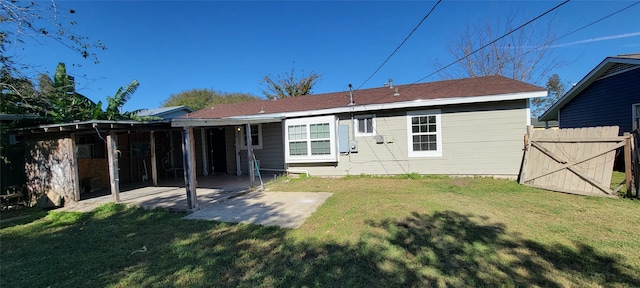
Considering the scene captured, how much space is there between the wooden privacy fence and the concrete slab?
5461 mm

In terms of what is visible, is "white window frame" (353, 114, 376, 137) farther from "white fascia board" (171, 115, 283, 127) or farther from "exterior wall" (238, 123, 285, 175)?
"white fascia board" (171, 115, 283, 127)

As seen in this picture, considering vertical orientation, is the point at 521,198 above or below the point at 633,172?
below

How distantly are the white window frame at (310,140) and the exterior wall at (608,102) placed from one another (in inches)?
407

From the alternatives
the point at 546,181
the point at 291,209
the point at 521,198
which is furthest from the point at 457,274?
the point at 546,181

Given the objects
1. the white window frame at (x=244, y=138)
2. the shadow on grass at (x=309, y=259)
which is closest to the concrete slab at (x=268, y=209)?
the shadow on grass at (x=309, y=259)

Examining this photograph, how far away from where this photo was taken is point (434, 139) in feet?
30.3

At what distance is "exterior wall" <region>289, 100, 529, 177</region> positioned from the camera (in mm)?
8438

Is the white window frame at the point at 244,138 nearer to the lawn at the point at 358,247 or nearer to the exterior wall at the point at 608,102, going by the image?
the lawn at the point at 358,247

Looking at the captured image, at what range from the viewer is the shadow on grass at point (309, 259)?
2.96 meters

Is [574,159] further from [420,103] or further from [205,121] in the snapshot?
[205,121]

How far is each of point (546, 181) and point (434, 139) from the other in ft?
10.0

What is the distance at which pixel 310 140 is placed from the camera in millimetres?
10016

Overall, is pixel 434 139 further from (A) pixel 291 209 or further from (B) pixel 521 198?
(A) pixel 291 209

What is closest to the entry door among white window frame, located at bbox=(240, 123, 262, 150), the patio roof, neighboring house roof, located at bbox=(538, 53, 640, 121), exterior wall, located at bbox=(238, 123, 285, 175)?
white window frame, located at bbox=(240, 123, 262, 150)
